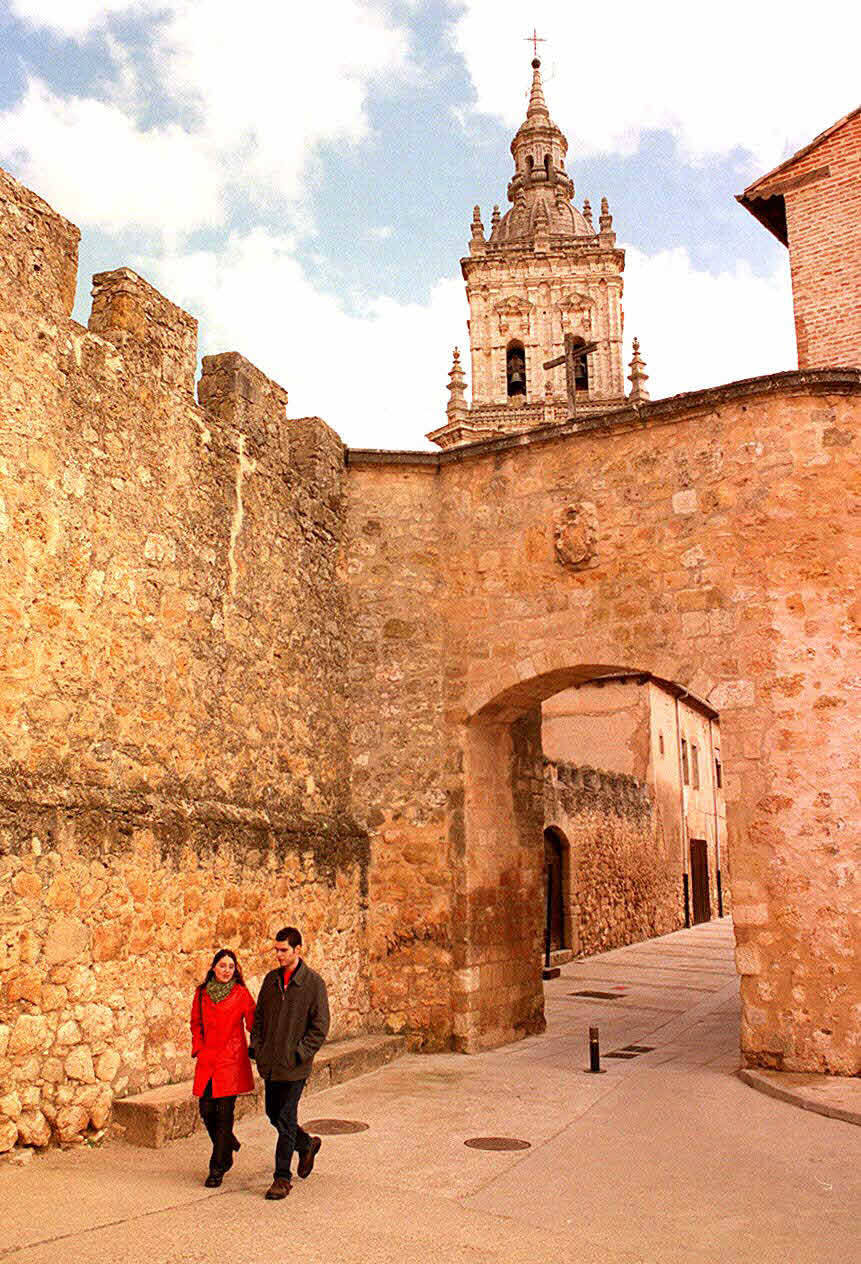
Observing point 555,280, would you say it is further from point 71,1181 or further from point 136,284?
point 71,1181

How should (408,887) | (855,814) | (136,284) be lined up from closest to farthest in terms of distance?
(136,284) → (855,814) → (408,887)

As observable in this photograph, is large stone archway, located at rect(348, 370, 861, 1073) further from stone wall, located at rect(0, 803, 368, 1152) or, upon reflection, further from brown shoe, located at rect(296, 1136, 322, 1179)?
brown shoe, located at rect(296, 1136, 322, 1179)

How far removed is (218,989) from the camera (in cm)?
537

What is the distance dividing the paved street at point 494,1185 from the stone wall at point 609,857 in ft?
30.5

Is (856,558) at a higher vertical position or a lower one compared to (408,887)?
higher

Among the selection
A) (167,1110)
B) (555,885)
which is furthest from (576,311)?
(167,1110)

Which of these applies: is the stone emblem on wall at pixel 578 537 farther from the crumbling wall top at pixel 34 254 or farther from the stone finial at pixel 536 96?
the stone finial at pixel 536 96

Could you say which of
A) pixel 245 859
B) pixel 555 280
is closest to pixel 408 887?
pixel 245 859

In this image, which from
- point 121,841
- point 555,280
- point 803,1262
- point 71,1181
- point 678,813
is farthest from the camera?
point 555,280

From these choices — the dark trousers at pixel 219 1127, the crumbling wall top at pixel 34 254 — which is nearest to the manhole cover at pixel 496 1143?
the dark trousers at pixel 219 1127

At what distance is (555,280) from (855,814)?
1764 inches

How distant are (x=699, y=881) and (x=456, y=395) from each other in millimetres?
25562

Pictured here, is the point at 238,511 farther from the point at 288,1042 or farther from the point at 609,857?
the point at 609,857

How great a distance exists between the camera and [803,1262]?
4.20 meters
